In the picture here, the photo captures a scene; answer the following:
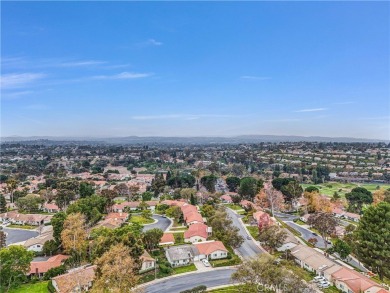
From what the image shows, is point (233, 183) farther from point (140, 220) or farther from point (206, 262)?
point (206, 262)

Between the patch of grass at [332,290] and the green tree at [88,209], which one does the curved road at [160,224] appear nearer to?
the green tree at [88,209]

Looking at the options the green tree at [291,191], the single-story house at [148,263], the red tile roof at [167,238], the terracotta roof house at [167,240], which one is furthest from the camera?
the green tree at [291,191]

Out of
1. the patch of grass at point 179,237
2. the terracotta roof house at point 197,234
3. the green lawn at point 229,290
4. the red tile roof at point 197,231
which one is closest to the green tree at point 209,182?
the red tile roof at point 197,231

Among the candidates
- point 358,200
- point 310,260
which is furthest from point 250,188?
Result: point 310,260

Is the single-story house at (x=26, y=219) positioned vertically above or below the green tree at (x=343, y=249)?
below

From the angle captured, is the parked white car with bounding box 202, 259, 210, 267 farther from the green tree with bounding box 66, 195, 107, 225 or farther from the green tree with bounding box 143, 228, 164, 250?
the green tree with bounding box 66, 195, 107, 225

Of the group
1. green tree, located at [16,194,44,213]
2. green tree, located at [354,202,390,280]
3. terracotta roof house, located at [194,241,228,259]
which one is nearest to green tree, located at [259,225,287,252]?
terracotta roof house, located at [194,241,228,259]

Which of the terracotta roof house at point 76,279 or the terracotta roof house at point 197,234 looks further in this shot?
the terracotta roof house at point 197,234
